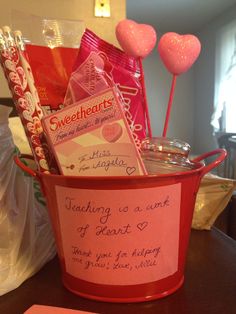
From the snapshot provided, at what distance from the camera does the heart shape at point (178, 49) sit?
1.37ft

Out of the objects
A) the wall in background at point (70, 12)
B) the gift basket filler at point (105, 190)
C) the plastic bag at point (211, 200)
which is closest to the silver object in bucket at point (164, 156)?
the gift basket filler at point (105, 190)

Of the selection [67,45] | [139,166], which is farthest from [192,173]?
[67,45]

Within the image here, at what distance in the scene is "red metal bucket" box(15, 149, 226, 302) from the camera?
35 centimetres

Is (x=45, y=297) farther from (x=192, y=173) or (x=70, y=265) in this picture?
(x=192, y=173)

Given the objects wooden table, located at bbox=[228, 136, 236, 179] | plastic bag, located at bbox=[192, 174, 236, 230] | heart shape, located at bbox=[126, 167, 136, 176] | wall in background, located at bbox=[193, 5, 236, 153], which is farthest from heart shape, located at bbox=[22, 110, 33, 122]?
wall in background, located at bbox=[193, 5, 236, 153]

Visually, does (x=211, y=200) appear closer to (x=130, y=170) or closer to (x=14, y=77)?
(x=130, y=170)

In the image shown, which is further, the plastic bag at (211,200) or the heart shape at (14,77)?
the plastic bag at (211,200)

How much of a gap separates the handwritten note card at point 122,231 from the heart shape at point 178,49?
172 millimetres

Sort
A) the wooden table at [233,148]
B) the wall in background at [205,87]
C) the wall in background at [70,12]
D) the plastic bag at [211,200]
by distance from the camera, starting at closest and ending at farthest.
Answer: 1. the plastic bag at [211,200]
2. the wall in background at [70,12]
3. the wooden table at [233,148]
4. the wall in background at [205,87]

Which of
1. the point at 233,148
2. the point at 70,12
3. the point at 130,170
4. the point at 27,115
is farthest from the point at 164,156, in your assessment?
the point at 233,148

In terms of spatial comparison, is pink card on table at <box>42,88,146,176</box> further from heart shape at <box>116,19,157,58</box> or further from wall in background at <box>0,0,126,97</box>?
wall in background at <box>0,0,126,97</box>

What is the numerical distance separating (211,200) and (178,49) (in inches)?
12.3

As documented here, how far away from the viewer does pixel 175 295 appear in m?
0.38

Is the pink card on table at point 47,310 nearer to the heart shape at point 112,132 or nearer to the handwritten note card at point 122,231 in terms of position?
the handwritten note card at point 122,231
